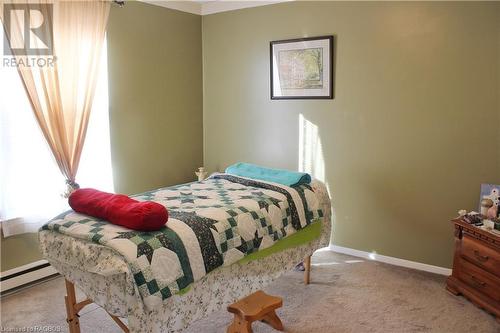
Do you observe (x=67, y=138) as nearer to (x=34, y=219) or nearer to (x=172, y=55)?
(x=34, y=219)

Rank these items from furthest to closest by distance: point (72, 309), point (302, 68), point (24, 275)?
point (302, 68) < point (24, 275) < point (72, 309)

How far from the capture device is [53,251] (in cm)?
204

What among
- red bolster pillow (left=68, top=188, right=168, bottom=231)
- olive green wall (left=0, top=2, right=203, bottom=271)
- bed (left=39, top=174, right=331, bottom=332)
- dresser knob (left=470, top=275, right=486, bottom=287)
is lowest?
dresser knob (left=470, top=275, right=486, bottom=287)

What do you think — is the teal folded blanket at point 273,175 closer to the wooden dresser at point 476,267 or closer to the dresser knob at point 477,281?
the wooden dresser at point 476,267

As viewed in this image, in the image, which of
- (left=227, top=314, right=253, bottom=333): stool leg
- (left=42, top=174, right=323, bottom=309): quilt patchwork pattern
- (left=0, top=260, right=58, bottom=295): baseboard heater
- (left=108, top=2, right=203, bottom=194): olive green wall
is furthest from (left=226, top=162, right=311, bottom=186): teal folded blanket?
(left=0, top=260, right=58, bottom=295): baseboard heater

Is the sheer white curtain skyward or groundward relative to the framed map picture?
groundward

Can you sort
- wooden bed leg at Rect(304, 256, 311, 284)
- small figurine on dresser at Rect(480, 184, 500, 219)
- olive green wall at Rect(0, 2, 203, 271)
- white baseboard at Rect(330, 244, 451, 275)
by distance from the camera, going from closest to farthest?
small figurine on dresser at Rect(480, 184, 500, 219) → wooden bed leg at Rect(304, 256, 311, 284) → white baseboard at Rect(330, 244, 451, 275) → olive green wall at Rect(0, 2, 203, 271)

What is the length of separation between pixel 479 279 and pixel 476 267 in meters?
0.07

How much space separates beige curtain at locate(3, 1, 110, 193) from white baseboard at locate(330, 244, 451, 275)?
223 centimetres

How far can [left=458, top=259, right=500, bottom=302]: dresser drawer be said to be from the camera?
2520 millimetres

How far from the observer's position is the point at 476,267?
8.75ft

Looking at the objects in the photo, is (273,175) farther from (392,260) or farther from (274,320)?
(392,260)

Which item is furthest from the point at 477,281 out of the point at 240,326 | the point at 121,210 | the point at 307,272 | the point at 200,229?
the point at 121,210

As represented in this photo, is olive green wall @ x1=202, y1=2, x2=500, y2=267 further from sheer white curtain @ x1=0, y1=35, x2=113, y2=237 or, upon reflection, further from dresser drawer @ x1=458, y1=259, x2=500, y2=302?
sheer white curtain @ x1=0, y1=35, x2=113, y2=237
